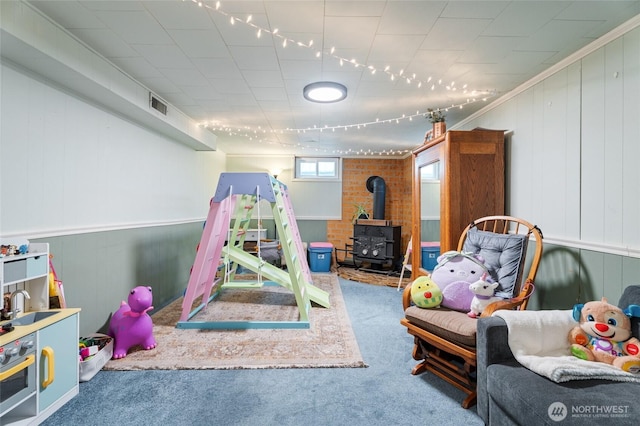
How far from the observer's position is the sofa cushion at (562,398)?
1066 mm

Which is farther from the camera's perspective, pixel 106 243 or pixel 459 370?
pixel 106 243

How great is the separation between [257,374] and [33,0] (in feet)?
8.52

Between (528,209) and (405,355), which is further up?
(528,209)

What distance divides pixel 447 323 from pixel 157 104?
10.6 ft

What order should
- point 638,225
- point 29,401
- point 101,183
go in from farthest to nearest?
point 101,183 → point 638,225 → point 29,401

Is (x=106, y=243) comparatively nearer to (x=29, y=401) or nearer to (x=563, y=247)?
(x=29, y=401)

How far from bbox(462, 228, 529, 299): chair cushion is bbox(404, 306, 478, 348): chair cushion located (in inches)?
16.1

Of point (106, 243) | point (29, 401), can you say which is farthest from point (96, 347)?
point (106, 243)

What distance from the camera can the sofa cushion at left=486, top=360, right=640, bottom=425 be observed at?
1.07 meters

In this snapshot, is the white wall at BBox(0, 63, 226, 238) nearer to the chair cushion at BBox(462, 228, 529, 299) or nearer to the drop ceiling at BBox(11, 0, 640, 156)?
the drop ceiling at BBox(11, 0, 640, 156)

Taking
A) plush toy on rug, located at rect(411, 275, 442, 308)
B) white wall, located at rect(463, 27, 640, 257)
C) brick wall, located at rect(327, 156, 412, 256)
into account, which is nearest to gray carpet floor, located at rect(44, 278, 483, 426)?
plush toy on rug, located at rect(411, 275, 442, 308)

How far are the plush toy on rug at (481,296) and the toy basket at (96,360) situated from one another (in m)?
2.57

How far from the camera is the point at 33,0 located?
1.62m

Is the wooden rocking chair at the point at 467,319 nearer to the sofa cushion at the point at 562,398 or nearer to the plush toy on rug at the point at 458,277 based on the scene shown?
the plush toy on rug at the point at 458,277
